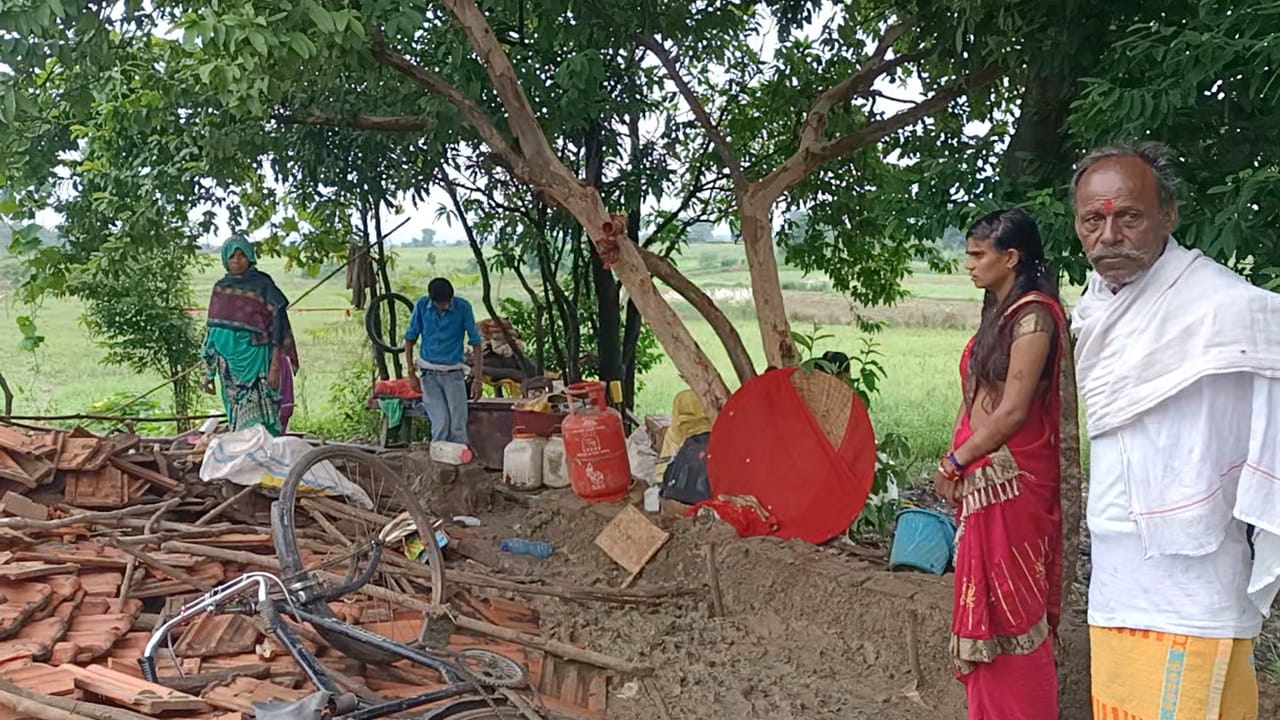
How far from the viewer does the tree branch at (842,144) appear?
19.5 ft

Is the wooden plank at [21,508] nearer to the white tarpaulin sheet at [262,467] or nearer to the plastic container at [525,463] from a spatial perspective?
the white tarpaulin sheet at [262,467]

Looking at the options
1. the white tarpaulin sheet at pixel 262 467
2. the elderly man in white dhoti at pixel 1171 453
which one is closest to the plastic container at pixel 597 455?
the white tarpaulin sheet at pixel 262 467

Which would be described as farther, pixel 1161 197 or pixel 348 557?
pixel 348 557

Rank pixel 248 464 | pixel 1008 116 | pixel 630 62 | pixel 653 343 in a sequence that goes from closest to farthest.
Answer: pixel 248 464
pixel 1008 116
pixel 630 62
pixel 653 343

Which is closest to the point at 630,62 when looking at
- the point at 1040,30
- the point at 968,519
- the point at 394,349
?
the point at 394,349

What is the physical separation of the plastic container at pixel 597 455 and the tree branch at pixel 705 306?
877 mm

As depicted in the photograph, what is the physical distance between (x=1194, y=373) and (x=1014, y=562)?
3.93 ft

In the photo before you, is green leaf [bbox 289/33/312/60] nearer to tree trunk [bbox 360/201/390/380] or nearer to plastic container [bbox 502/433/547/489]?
plastic container [bbox 502/433/547/489]

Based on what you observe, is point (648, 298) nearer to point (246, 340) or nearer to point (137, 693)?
point (246, 340)

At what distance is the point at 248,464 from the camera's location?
556cm

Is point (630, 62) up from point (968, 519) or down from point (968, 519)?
up

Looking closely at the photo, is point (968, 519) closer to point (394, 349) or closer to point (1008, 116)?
point (1008, 116)

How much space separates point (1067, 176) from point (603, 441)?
3204 mm

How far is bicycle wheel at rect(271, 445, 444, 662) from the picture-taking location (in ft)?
12.1
